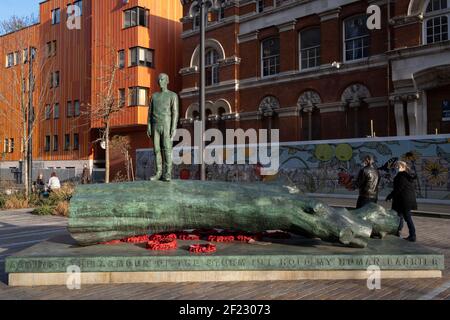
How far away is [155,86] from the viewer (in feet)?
113

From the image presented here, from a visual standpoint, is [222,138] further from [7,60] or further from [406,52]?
[7,60]

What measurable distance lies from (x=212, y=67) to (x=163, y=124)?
24.9 meters

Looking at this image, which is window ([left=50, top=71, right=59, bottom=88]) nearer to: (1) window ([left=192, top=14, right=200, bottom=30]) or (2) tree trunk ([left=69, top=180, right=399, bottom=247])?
(1) window ([left=192, top=14, right=200, bottom=30])

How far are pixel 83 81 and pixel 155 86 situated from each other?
8.27 metres

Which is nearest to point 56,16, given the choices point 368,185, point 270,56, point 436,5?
point 270,56

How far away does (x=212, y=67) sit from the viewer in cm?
3200

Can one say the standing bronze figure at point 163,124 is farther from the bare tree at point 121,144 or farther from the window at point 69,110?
the window at point 69,110

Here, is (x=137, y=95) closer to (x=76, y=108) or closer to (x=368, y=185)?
(x=76, y=108)

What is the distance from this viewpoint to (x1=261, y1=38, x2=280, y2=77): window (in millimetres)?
28203

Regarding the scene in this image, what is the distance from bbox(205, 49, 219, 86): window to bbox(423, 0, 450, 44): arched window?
14.9m

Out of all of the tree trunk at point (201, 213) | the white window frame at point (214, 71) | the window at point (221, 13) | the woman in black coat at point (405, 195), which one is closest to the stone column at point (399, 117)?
the woman in black coat at point (405, 195)

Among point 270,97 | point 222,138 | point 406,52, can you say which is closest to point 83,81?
point 222,138

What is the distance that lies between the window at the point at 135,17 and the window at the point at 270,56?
35.8 feet

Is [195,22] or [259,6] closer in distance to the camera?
[259,6]
